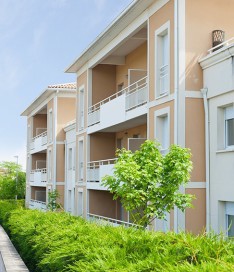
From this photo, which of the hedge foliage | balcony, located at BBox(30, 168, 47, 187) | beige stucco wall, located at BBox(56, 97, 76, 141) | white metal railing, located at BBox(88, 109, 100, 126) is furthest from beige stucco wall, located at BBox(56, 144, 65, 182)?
the hedge foliage

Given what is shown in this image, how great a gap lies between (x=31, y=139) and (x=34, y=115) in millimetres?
A: 2351

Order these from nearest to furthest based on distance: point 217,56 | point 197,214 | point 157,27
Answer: point 217,56, point 197,214, point 157,27

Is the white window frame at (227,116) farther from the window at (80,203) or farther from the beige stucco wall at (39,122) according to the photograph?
the beige stucco wall at (39,122)

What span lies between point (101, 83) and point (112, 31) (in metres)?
6.49

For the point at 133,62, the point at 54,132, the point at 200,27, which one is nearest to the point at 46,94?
the point at 54,132

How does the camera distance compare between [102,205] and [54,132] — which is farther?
[54,132]

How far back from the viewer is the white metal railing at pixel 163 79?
60.9 ft

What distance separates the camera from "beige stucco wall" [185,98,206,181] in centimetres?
1709

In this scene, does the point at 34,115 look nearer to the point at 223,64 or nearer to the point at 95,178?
the point at 95,178

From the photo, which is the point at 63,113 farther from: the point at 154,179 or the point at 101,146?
the point at 154,179

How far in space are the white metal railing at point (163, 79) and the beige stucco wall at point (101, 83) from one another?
35.9 ft

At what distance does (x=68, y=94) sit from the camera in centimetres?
4031

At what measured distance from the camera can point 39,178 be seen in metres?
45.8

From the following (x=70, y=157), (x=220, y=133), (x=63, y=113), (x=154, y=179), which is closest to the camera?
(x=154, y=179)
